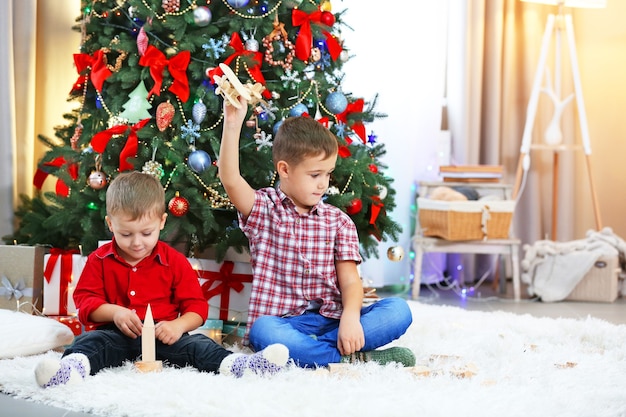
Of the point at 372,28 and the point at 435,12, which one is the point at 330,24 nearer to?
the point at 372,28

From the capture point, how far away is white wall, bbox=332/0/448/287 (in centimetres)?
391

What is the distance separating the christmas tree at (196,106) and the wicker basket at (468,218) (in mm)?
1162

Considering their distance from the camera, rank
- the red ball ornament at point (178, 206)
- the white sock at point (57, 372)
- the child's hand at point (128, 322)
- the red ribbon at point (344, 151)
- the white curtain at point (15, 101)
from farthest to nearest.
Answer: the white curtain at point (15, 101), the red ribbon at point (344, 151), the red ball ornament at point (178, 206), the child's hand at point (128, 322), the white sock at point (57, 372)

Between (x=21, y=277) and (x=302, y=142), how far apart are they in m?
1.06

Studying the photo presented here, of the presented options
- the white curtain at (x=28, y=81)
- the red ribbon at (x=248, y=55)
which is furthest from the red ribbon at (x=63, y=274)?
the red ribbon at (x=248, y=55)

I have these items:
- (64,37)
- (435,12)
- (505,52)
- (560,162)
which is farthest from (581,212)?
(64,37)

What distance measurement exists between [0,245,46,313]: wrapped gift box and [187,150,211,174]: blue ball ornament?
0.59 meters

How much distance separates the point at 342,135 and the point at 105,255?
0.89 m

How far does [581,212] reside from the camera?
4.58 meters

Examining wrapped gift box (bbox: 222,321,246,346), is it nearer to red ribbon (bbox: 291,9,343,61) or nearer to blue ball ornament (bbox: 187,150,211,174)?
blue ball ornament (bbox: 187,150,211,174)

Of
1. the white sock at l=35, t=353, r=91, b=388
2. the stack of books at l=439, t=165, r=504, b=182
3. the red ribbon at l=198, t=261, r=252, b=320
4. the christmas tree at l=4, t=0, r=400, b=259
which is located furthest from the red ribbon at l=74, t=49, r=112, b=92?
the stack of books at l=439, t=165, r=504, b=182

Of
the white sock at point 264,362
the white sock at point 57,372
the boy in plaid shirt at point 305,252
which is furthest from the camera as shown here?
the boy in plaid shirt at point 305,252

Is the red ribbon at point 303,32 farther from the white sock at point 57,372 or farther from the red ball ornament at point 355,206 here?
the white sock at point 57,372

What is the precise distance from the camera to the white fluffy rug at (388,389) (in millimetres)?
1479
